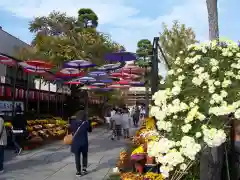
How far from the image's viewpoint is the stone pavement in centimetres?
883

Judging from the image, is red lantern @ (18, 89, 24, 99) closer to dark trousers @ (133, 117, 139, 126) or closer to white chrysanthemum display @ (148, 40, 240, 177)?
dark trousers @ (133, 117, 139, 126)

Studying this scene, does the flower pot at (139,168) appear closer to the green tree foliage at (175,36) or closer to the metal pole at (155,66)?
the metal pole at (155,66)

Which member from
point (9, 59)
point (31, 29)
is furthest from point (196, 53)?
point (31, 29)

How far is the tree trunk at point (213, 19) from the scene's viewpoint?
6463mm

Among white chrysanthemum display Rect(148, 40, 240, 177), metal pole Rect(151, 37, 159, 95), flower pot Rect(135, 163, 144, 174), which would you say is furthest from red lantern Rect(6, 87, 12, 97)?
white chrysanthemum display Rect(148, 40, 240, 177)

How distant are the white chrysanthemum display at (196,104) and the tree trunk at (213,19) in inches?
67.2

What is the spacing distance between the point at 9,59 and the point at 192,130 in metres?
11.5

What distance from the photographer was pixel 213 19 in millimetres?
6520

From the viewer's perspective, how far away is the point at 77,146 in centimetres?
866

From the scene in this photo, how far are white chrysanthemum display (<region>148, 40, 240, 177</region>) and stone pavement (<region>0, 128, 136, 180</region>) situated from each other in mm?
4725

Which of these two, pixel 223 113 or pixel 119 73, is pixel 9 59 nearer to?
pixel 119 73

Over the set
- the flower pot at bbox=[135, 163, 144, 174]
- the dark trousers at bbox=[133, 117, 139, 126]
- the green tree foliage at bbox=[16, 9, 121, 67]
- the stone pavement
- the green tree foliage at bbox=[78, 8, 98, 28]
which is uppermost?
the green tree foliage at bbox=[78, 8, 98, 28]

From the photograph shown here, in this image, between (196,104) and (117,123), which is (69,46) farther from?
(196,104)

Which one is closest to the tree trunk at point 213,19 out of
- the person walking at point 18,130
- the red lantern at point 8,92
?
the person walking at point 18,130
